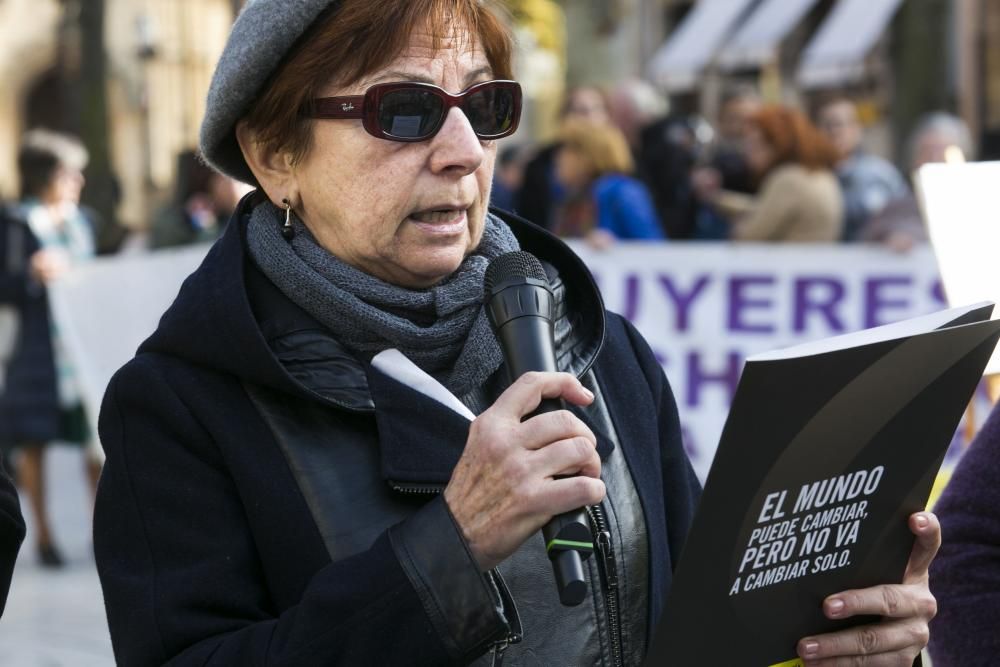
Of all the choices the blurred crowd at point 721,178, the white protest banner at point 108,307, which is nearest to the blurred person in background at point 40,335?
the white protest banner at point 108,307

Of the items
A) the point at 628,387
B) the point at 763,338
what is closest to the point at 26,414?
the point at 763,338

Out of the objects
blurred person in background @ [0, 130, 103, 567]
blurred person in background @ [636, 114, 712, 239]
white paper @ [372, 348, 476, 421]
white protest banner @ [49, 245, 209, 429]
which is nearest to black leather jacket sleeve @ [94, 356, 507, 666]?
white paper @ [372, 348, 476, 421]

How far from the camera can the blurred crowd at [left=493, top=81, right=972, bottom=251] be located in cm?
819

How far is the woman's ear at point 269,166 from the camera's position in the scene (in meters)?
2.51

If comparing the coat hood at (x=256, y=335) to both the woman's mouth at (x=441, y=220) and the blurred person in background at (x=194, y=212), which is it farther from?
the blurred person in background at (x=194, y=212)

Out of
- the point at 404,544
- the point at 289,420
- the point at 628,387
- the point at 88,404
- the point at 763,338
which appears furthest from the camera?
the point at 88,404

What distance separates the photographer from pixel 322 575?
6.89ft

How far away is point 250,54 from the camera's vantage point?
2371 mm

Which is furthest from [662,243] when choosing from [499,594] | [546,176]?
[499,594]

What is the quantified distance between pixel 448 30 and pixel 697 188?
7.94 meters

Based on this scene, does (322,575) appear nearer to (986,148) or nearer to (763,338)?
(763,338)

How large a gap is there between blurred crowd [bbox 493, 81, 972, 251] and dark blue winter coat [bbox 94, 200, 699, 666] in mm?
4386

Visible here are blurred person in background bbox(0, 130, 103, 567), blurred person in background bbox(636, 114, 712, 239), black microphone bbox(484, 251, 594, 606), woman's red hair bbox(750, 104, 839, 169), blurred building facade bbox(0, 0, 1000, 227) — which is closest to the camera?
black microphone bbox(484, 251, 594, 606)

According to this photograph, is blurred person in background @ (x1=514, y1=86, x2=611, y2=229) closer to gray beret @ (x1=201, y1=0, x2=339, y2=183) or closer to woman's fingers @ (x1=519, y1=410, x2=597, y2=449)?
gray beret @ (x1=201, y1=0, x2=339, y2=183)
